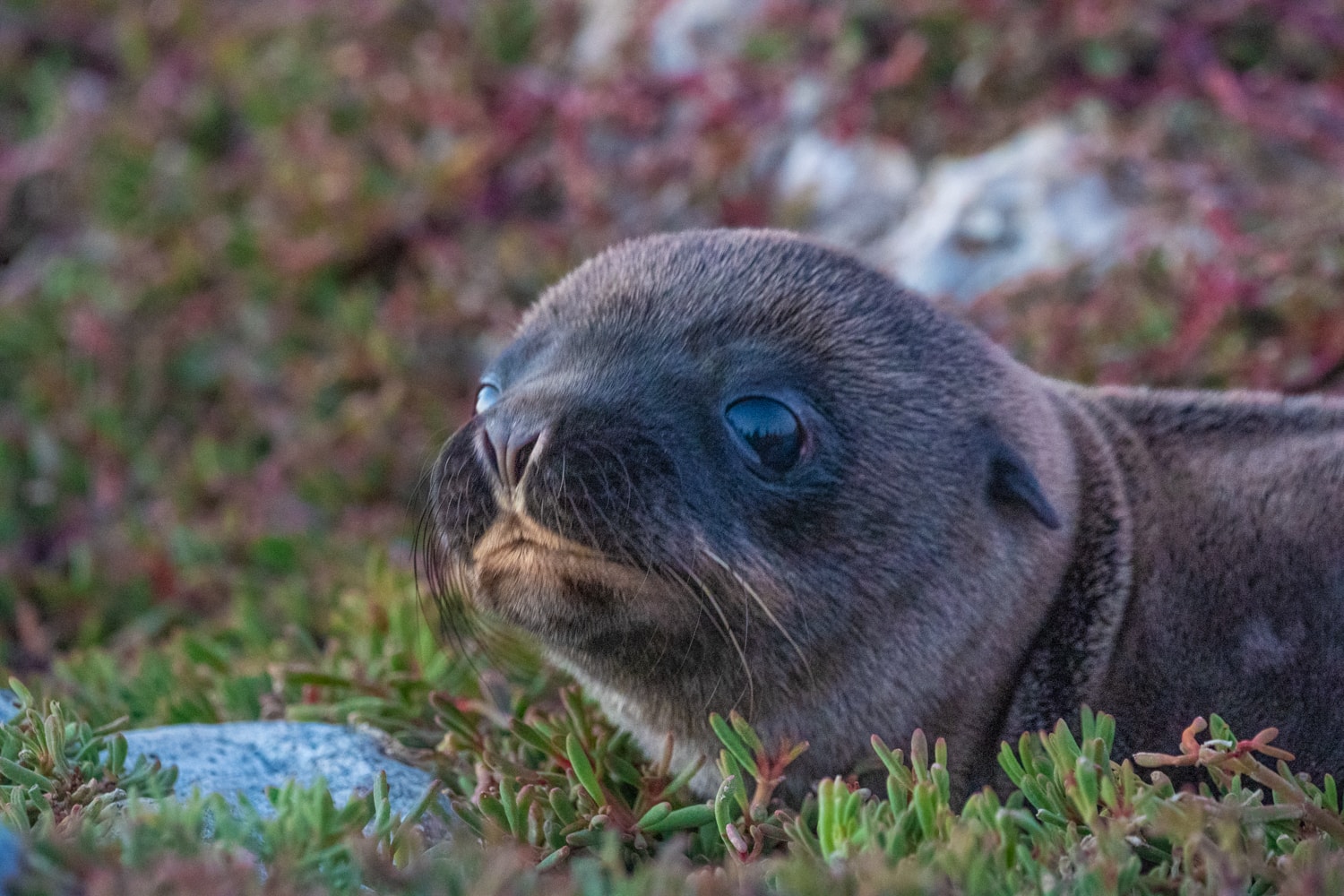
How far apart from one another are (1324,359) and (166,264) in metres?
5.25

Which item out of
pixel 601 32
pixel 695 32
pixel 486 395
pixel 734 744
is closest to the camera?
pixel 734 744

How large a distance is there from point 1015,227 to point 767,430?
3.33m

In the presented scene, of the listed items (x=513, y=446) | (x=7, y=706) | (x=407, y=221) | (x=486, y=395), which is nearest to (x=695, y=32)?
(x=407, y=221)

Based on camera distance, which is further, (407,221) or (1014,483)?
(407,221)

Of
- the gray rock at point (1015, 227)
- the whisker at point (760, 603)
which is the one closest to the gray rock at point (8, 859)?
the whisker at point (760, 603)

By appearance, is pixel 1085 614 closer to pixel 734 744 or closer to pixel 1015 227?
pixel 734 744

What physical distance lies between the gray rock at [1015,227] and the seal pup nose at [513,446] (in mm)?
3329

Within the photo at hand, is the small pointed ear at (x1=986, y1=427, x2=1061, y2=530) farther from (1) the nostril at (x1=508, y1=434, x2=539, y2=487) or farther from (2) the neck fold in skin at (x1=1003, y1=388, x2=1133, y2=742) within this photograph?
(1) the nostril at (x1=508, y1=434, x2=539, y2=487)

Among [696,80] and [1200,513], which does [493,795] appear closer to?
[1200,513]

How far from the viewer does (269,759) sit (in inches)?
130

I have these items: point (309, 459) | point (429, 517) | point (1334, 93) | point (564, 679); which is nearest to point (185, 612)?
point (309, 459)

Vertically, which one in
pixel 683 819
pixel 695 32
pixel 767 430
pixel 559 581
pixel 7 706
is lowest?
pixel 683 819

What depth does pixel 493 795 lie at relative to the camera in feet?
10.1

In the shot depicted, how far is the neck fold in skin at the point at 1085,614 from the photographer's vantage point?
3.26 m
